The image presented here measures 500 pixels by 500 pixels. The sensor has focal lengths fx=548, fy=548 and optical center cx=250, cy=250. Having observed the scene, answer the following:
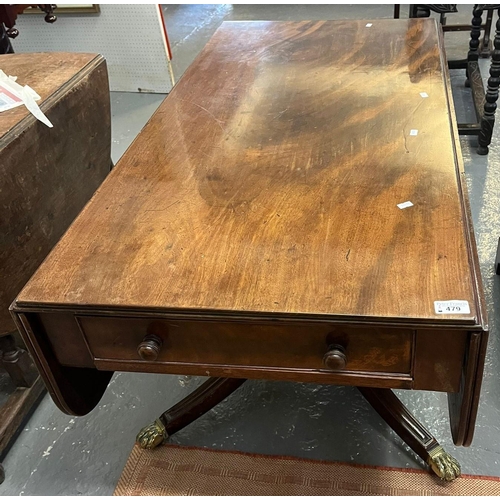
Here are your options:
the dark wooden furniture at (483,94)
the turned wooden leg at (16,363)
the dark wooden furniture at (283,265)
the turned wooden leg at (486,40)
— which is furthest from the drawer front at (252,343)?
the turned wooden leg at (486,40)

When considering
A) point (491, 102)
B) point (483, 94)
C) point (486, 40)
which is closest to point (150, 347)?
point (491, 102)

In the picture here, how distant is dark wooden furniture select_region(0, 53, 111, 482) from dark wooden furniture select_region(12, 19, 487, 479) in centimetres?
33

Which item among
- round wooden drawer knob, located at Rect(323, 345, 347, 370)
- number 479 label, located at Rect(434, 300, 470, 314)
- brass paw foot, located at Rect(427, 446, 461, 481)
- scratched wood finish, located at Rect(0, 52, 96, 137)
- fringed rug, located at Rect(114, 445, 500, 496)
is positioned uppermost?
scratched wood finish, located at Rect(0, 52, 96, 137)

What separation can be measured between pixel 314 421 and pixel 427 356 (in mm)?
643

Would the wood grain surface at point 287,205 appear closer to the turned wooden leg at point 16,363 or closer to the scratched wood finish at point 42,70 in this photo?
the scratched wood finish at point 42,70

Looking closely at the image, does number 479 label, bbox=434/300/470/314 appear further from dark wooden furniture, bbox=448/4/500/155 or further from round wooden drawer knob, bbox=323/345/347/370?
dark wooden furniture, bbox=448/4/500/155

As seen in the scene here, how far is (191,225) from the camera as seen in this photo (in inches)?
39.1

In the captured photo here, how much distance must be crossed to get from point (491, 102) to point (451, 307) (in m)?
1.77

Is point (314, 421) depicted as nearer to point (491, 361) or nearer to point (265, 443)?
point (265, 443)

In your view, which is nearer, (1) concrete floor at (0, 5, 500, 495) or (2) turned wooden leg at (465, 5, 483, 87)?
(1) concrete floor at (0, 5, 500, 495)

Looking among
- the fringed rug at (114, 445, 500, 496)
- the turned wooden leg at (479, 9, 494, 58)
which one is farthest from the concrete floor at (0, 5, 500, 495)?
the turned wooden leg at (479, 9, 494, 58)

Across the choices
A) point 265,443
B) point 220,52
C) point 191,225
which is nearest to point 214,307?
point 191,225

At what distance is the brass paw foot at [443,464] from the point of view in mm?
1224

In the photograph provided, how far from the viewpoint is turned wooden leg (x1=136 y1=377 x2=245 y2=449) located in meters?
1.35
